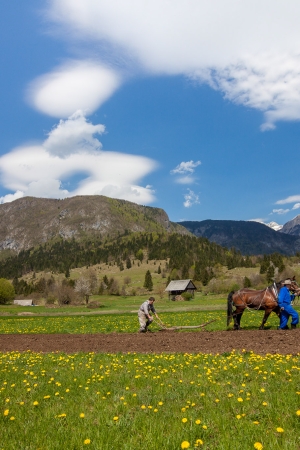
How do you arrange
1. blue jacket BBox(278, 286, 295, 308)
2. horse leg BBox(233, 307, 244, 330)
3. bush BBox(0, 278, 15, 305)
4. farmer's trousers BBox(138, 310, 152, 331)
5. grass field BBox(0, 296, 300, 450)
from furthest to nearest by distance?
bush BBox(0, 278, 15, 305), farmer's trousers BBox(138, 310, 152, 331), horse leg BBox(233, 307, 244, 330), blue jacket BBox(278, 286, 295, 308), grass field BBox(0, 296, 300, 450)

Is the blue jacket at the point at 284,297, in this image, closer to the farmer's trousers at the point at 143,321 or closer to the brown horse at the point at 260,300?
the brown horse at the point at 260,300

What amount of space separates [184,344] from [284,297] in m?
7.46

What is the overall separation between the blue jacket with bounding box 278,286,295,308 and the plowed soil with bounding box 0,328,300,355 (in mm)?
2170

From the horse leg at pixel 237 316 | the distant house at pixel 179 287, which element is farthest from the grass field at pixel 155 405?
the distant house at pixel 179 287

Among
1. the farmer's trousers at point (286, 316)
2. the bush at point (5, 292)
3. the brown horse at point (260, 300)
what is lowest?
the bush at point (5, 292)

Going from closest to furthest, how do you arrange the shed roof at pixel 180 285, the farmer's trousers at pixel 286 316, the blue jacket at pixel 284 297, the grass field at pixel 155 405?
the grass field at pixel 155 405 → the farmer's trousers at pixel 286 316 → the blue jacket at pixel 284 297 → the shed roof at pixel 180 285

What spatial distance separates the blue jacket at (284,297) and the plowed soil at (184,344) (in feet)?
7.12

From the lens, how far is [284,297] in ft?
65.1

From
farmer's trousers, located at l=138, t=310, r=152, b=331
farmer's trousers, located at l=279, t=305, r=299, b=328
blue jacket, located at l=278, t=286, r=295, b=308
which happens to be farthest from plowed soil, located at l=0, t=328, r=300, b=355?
farmer's trousers, located at l=138, t=310, r=152, b=331

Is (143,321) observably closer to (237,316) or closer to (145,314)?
(145,314)

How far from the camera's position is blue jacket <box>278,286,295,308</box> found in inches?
774

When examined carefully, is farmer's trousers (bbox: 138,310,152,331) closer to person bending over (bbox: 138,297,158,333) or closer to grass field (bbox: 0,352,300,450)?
person bending over (bbox: 138,297,158,333)

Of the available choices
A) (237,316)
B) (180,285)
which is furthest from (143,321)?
A: (180,285)

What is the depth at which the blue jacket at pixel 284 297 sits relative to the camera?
64.5ft
